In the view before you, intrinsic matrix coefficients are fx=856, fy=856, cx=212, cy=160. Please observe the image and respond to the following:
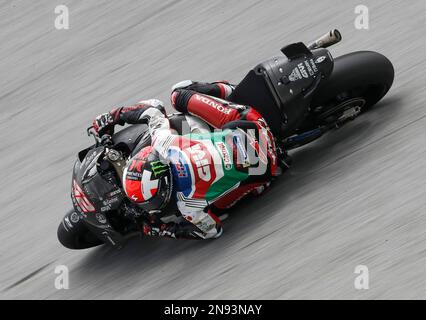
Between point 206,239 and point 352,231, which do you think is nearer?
point 352,231

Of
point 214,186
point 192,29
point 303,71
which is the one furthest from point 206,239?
point 192,29

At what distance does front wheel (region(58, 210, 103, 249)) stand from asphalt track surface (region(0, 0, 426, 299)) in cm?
20

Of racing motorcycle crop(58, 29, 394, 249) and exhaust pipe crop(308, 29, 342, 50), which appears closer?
racing motorcycle crop(58, 29, 394, 249)

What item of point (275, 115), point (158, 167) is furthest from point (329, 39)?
point (158, 167)

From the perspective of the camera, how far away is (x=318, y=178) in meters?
6.87

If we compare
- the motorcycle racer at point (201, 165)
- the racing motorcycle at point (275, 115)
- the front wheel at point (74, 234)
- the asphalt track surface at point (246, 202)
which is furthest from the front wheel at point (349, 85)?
the front wheel at point (74, 234)

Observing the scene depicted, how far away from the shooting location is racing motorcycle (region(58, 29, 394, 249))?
661 cm

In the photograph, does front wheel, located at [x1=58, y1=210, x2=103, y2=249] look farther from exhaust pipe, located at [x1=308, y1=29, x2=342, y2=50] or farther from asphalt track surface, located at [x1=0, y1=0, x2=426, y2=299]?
exhaust pipe, located at [x1=308, y1=29, x2=342, y2=50]

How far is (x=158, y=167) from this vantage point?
622cm

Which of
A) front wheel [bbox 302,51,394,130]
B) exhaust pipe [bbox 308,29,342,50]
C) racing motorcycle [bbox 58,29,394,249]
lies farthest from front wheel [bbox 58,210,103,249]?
exhaust pipe [bbox 308,29,342,50]

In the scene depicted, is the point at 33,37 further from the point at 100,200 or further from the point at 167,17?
the point at 100,200

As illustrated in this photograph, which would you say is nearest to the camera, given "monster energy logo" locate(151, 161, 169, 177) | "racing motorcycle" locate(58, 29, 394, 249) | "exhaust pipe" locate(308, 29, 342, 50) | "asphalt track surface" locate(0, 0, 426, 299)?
"asphalt track surface" locate(0, 0, 426, 299)

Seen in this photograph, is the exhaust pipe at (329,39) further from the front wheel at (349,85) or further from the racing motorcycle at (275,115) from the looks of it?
the front wheel at (349,85)
